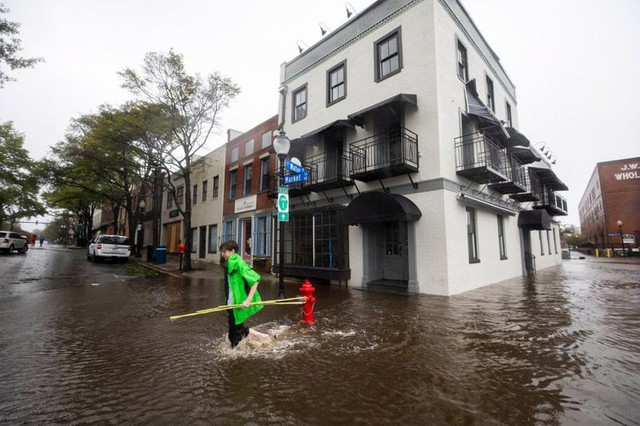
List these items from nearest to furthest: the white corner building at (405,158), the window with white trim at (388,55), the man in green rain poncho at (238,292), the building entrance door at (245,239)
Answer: the man in green rain poncho at (238,292) → the white corner building at (405,158) → the window with white trim at (388,55) → the building entrance door at (245,239)

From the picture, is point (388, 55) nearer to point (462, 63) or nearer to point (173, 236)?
point (462, 63)

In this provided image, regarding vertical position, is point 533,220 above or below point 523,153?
below

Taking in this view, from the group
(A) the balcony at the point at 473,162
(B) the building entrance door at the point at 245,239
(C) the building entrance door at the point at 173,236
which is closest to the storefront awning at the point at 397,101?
(A) the balcony at the point at 473,162

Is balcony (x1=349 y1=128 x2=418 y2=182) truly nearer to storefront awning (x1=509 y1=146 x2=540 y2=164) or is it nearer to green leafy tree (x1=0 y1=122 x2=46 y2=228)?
storefront awning (x1=509 y1=146 x2=540 y2=164)

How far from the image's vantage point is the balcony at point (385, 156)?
9.27m

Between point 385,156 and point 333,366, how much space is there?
26.0 ft

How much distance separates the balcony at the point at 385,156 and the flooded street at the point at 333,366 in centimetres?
424

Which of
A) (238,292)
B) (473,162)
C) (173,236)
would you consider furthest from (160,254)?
(473,162)

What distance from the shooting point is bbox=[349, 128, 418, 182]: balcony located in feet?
30.4

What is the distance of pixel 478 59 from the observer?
1255cm

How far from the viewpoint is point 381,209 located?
902cm

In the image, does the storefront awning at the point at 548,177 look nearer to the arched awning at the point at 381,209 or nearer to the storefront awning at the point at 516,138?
the storefront awning at the point at 516,138

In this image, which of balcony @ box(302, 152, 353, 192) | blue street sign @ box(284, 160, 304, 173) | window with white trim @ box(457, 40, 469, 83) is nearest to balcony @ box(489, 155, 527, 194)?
window with white trim @ box(457, 40, 469, 83)

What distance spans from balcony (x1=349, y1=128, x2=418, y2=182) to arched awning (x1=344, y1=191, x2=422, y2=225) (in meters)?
0.86
